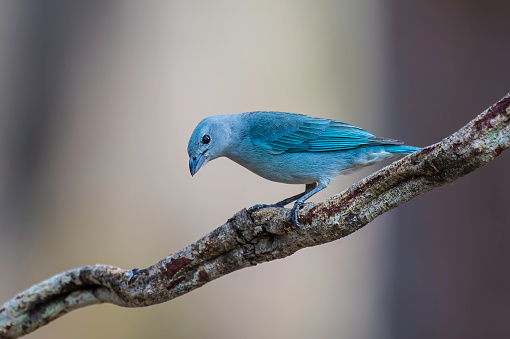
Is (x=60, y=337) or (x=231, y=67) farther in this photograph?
(x=231, y=67)

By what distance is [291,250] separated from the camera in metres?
2.05

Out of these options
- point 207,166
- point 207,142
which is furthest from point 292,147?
point 207,166

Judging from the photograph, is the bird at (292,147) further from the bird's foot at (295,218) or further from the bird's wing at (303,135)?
the bird's foot at (295,218)

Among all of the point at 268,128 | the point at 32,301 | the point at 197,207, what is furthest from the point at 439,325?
the point at 32,301

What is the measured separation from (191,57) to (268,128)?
179cm

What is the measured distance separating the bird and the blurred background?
1.55 m

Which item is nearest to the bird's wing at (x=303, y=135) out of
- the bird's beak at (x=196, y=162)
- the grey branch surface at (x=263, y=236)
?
the bird's beak at (x=196, y=162)

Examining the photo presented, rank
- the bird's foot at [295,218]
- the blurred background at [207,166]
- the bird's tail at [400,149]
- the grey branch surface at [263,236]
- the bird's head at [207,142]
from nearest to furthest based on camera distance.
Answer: the grey branch surface at [263,236] < the bird's foot at [295,218] < the bird's tail at [400,149] < the bird's head at [207,142] < the blurred background at [207,166]

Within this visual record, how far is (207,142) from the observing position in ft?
8.34

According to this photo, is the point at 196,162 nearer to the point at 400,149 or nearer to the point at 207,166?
the point at 400,149

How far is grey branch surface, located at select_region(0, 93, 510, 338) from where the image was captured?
1.58 m

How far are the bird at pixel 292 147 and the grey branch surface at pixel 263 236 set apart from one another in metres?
0.35

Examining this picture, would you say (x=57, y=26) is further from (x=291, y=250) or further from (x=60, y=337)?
(x=291, y=250)

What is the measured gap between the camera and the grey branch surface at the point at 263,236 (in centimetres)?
158
